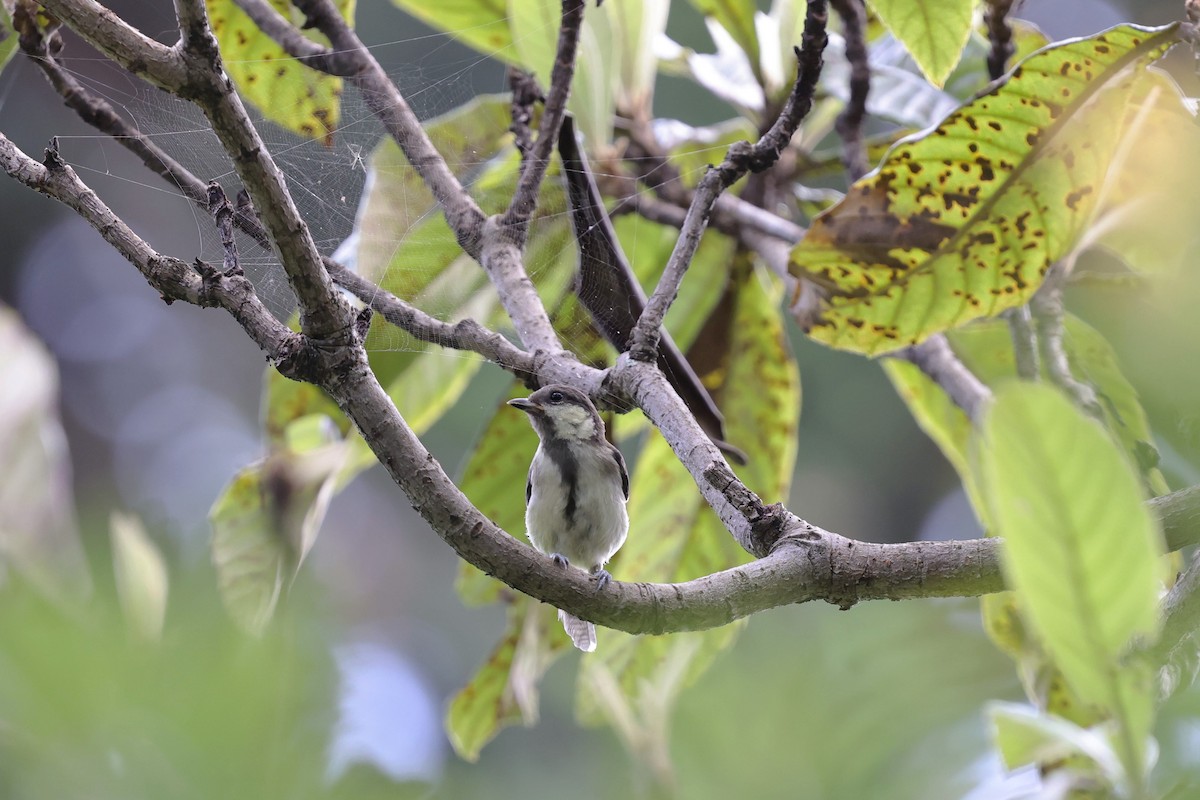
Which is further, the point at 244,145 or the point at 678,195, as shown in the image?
the point at 678,195

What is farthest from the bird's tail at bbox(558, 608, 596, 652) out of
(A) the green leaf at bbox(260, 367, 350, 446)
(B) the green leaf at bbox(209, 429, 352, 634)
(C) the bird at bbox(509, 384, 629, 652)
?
(A) the green leaf at bbox(260, 367, 350, 446)

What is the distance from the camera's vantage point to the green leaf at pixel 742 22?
3014 millimetres

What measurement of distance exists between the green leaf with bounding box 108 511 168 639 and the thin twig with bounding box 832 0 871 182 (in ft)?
6.76

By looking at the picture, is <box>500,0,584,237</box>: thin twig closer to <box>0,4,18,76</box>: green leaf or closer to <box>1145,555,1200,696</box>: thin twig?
<box>0,4,18,76</box>: green leaf

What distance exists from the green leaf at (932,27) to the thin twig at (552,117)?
24.7 inches

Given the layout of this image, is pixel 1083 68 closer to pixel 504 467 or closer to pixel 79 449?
pixel 504 467

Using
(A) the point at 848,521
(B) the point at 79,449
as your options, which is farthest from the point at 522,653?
(B) the point at 79,449

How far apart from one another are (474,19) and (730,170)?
150cm

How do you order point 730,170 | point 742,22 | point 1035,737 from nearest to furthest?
point 1035,737
point 730,170
point 742,22

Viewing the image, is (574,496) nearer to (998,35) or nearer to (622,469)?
(622,469)

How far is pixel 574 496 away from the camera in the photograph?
2805mm

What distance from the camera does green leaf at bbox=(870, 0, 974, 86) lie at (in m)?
2.03

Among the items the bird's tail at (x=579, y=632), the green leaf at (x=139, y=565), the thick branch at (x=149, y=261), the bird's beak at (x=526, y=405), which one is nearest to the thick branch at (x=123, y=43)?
the thick branch at (x=149, y=261)

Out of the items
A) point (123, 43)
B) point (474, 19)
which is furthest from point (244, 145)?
point (474, 19)
